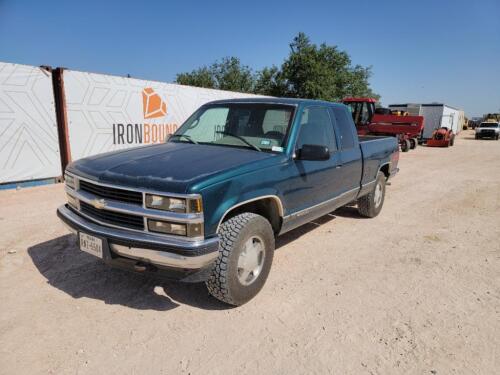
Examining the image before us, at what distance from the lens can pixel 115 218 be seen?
9.43 ft

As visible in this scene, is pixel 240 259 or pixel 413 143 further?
pixel 413 143

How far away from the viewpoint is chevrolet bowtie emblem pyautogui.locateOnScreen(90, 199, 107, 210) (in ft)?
9.39

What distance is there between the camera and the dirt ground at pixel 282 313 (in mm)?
2480

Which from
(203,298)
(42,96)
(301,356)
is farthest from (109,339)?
(42,96)

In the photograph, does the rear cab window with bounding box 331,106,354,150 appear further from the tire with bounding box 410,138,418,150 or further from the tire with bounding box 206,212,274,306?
the tire with bounding box 410,138,418,150

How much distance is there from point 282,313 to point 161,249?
1.22m

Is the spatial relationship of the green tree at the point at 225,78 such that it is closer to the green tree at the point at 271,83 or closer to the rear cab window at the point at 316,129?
the green tree at the point at 271,83

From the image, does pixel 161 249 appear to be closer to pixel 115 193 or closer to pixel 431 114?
pixel 115 193

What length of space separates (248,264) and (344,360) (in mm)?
1105

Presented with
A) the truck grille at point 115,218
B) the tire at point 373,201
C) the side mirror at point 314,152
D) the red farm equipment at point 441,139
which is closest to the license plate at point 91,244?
the truck grille at point 115,218

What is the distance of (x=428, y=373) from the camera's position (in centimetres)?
Result: 240

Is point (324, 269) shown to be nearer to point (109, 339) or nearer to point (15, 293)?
point (109, 339)

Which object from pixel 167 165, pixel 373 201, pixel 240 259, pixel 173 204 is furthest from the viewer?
pixel 373 201

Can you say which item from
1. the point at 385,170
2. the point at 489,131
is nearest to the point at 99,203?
the point at 385,170
